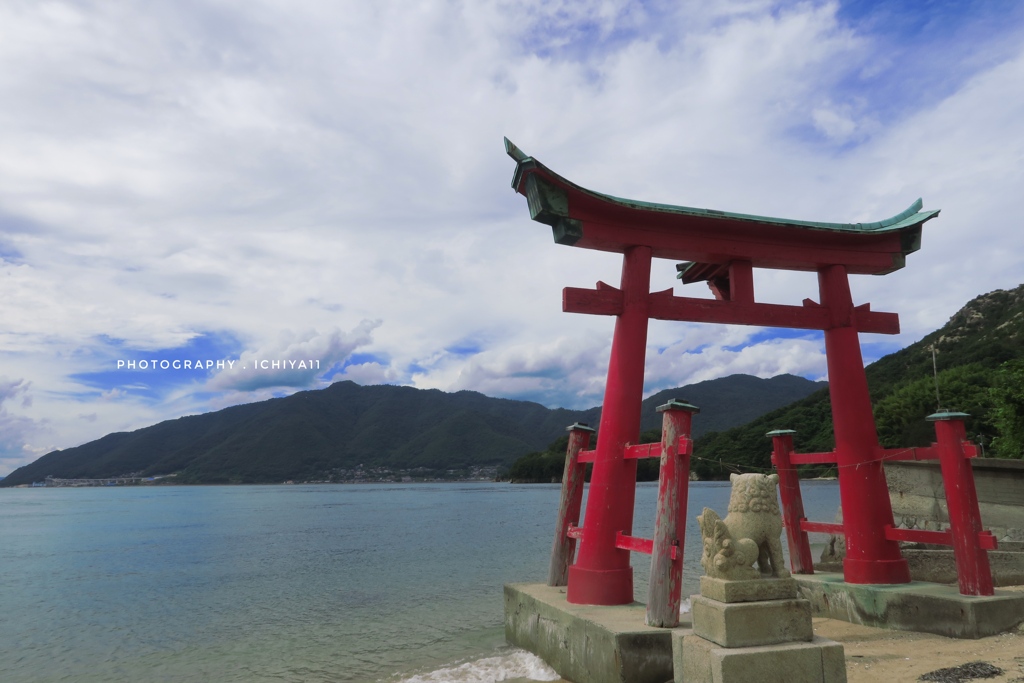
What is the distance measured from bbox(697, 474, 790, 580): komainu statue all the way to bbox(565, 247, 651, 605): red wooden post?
87.8 inches

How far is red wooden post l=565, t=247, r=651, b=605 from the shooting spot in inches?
293

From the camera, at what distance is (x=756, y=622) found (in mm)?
4723

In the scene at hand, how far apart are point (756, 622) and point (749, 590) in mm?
218

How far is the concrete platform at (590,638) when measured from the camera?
6.02 metres

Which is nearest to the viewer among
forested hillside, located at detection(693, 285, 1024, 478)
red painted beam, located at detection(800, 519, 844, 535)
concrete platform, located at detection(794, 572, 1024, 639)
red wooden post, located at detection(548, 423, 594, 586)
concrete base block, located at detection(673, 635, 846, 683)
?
concrete base block, located at detection(673, 635, 846, 683)

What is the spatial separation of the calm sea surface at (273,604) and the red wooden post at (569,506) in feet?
3.78

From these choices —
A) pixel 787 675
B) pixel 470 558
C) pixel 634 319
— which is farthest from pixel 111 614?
pixel 787 675

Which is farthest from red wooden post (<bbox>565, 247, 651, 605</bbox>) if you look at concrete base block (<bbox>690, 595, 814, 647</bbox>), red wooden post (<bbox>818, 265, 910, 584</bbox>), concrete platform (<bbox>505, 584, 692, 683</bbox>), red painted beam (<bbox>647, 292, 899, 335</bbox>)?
red wooden post (<bbox>818, 265, 910, 584</bbox>)

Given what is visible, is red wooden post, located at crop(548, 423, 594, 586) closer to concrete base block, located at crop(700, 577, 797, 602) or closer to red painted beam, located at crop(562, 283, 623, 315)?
red painted beam, located at crop(562, 283, 623, 315)

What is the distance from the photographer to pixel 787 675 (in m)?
4.56

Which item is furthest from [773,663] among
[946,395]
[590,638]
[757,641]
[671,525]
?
[946,395]

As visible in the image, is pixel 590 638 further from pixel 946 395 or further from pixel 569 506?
pixel 946 395

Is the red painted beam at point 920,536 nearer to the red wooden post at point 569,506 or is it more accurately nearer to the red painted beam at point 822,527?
the red painted beam at point 822,527

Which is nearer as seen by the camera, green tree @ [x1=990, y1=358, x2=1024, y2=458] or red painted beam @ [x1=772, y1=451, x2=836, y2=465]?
red painted beam @ [x1=772, y1=451, x2=836, y2=465]
